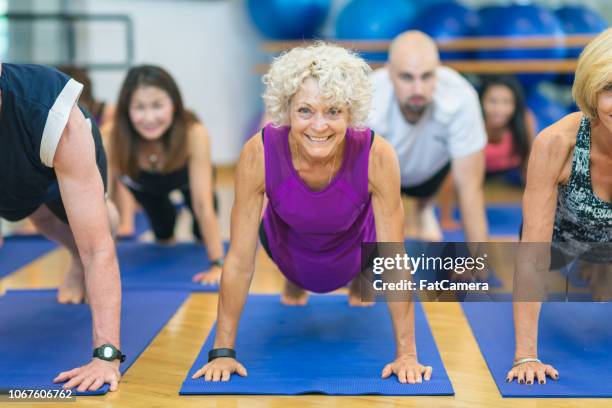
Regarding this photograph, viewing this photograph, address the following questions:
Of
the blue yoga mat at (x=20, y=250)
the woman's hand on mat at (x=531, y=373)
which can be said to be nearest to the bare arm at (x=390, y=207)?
the woman's hand on mat at (x=531, y=373)

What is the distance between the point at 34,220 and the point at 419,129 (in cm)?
147

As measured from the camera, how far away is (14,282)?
128 inches

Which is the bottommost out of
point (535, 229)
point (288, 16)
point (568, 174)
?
point (535, 229)

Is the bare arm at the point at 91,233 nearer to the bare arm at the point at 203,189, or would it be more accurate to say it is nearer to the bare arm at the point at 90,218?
the bare arm at the point at 90,218

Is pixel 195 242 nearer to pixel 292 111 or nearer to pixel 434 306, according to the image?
pixel 434 306

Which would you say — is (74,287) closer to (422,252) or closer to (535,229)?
(422,252)

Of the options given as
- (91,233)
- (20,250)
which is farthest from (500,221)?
(91,233)

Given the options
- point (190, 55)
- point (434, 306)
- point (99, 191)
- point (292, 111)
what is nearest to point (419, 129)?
point (434, 306)

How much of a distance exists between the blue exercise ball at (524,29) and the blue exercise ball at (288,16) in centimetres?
111

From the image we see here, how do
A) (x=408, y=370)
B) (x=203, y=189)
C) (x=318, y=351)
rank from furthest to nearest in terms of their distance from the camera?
(x=203, y=189), (x=318, y=351), (x=408, y=370)

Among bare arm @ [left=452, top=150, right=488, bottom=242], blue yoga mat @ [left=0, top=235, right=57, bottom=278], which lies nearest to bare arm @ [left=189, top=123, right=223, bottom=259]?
blue yoga mat @ [left=0, top=235, right=57, bottom=278]

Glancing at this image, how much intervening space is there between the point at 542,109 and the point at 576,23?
0.61m

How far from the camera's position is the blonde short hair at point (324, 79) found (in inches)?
81.7

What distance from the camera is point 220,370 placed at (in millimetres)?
2139
